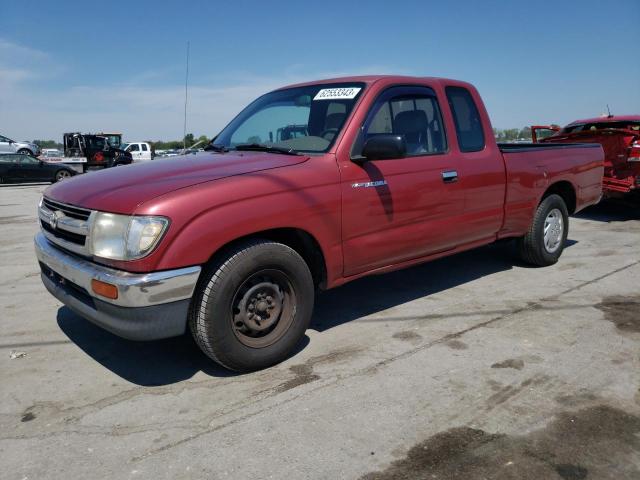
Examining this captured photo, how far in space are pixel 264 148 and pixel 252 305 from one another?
1298 mm

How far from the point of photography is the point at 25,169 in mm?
20641

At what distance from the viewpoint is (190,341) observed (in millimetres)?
3963

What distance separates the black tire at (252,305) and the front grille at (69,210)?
0.80 metres

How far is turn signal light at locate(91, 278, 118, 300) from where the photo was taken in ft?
9.47

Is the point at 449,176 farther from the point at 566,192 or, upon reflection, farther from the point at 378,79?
the point at 566,192

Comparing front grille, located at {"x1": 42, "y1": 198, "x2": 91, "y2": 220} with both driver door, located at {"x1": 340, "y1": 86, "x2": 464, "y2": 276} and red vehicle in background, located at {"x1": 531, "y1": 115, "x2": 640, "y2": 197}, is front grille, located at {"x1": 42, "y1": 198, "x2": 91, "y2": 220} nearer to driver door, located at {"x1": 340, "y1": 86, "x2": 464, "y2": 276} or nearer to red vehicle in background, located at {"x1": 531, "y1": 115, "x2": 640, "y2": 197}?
driver door, located at {"x1": 340, "y1": 86, "x2": 464, "y2": 276}

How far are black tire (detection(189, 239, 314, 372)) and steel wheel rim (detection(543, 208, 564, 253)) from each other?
11.4 feet

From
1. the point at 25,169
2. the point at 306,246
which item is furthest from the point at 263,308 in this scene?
the point at 25,169

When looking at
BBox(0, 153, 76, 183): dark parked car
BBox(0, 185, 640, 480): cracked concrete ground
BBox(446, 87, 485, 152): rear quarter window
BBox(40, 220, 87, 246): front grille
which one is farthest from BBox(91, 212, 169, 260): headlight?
BBox(0, 153, 76, 183): dark parked car

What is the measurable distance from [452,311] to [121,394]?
2.68 meters

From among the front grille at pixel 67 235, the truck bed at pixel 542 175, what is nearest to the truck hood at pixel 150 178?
the front grille at pixel 67 235

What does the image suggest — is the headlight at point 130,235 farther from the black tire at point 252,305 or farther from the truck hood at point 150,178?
the black tire at point 252,305

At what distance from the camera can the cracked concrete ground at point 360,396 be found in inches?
97.2

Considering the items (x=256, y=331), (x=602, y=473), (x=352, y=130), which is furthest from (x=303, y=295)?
(x=602, y=473)
